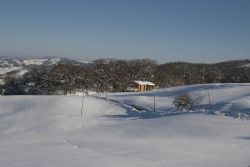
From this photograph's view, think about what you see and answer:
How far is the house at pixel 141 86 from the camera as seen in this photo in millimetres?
91312

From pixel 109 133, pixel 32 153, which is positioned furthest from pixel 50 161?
pixel 109 133

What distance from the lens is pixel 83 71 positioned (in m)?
106

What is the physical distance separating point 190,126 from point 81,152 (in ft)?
37.5

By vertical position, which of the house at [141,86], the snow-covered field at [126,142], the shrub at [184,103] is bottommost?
the snow-covered field at [126,142]

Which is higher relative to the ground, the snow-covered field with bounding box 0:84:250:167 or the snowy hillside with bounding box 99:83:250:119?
the snowy hillside with bounding box 99:83:250:119

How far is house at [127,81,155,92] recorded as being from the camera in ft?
300

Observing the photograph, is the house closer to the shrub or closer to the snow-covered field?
the shrub

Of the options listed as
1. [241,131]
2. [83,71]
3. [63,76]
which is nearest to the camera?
[241,131]

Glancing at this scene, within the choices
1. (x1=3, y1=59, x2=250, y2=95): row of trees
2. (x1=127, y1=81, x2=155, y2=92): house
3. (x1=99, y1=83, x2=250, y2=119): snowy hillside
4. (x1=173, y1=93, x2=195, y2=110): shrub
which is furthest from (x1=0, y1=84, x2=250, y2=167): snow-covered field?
(x1=3, y1=59, x2=250, y2=95): row of trees

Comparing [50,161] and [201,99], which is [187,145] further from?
[201,99]

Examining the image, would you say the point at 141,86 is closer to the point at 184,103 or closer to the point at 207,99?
the point at 207,99

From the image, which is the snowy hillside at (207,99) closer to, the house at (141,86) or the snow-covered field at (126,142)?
the snow-covered field at (126,142)

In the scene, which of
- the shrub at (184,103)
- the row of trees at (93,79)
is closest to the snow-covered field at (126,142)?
the shrub at (184,103)

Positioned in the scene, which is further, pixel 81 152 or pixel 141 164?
pixel 81 152
